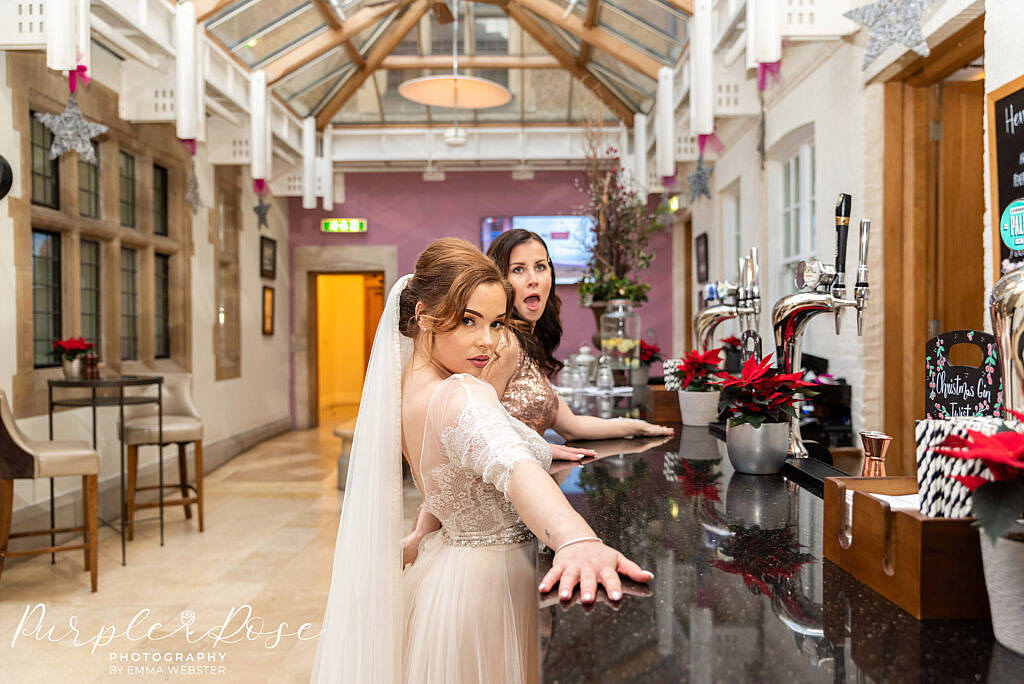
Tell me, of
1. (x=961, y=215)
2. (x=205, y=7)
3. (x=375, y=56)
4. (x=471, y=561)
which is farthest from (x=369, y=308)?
(x=471, y=561)

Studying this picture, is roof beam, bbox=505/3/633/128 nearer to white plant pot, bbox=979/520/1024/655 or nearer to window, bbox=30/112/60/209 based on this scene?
window, bbox=30/112/60/209

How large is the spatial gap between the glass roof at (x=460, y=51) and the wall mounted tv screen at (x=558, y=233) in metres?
1.25

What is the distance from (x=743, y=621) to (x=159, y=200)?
272 inches

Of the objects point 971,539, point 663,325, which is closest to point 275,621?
point 971,539

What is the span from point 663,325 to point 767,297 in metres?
4.23

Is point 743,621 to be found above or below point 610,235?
below

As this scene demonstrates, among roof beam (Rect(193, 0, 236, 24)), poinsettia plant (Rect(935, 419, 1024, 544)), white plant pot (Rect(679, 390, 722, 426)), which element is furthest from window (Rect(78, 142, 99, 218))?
poinsettia plant (Rect(935, 419, 1024, 544))

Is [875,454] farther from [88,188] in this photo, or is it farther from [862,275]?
[88,188]

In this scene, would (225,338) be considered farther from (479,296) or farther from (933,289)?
(479,296)

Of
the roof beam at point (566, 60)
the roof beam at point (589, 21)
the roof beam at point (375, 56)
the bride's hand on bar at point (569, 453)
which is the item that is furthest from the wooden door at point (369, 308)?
the bride's hand on bar at point (569, 453)

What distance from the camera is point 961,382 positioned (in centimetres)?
→ 153

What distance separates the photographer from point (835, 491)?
1.07m

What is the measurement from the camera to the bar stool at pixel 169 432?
4.98m

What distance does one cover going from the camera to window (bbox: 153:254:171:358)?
669 cm
